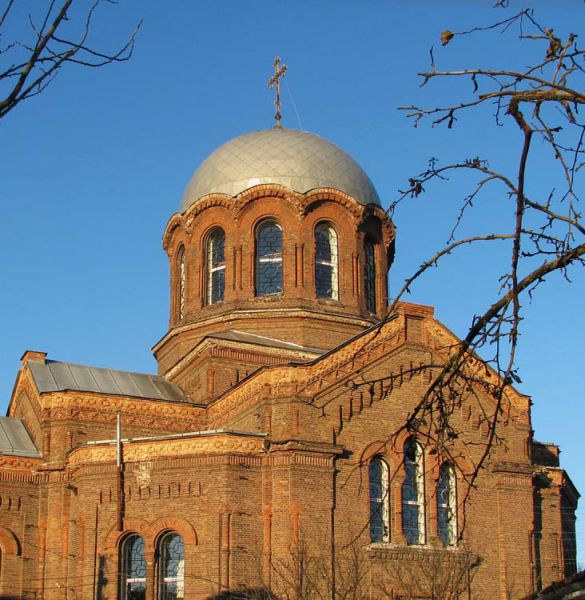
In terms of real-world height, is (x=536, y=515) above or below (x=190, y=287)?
below

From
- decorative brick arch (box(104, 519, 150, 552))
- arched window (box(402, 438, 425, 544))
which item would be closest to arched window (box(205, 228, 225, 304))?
arched window (box(402, 438, 425, 544))

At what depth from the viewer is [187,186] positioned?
2878cm

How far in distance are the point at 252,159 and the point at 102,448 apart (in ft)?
31.4

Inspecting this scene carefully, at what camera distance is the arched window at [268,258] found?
2641 centimetres

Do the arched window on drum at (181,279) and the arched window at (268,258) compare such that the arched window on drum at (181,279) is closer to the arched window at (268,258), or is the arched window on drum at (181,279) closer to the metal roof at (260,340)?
the arched window at (268,258)

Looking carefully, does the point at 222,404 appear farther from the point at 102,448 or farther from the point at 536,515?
the point at 536,515

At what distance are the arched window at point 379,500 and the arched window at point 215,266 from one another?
23.3 ft

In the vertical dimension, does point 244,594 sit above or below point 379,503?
below

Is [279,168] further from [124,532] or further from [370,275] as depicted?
[124,532]

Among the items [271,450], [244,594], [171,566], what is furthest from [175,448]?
[244,594]

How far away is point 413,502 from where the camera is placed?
2189 cm

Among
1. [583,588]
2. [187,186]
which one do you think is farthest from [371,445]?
[583,588]

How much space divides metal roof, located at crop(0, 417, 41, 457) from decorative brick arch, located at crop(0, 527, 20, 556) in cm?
178

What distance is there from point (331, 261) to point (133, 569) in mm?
9739
